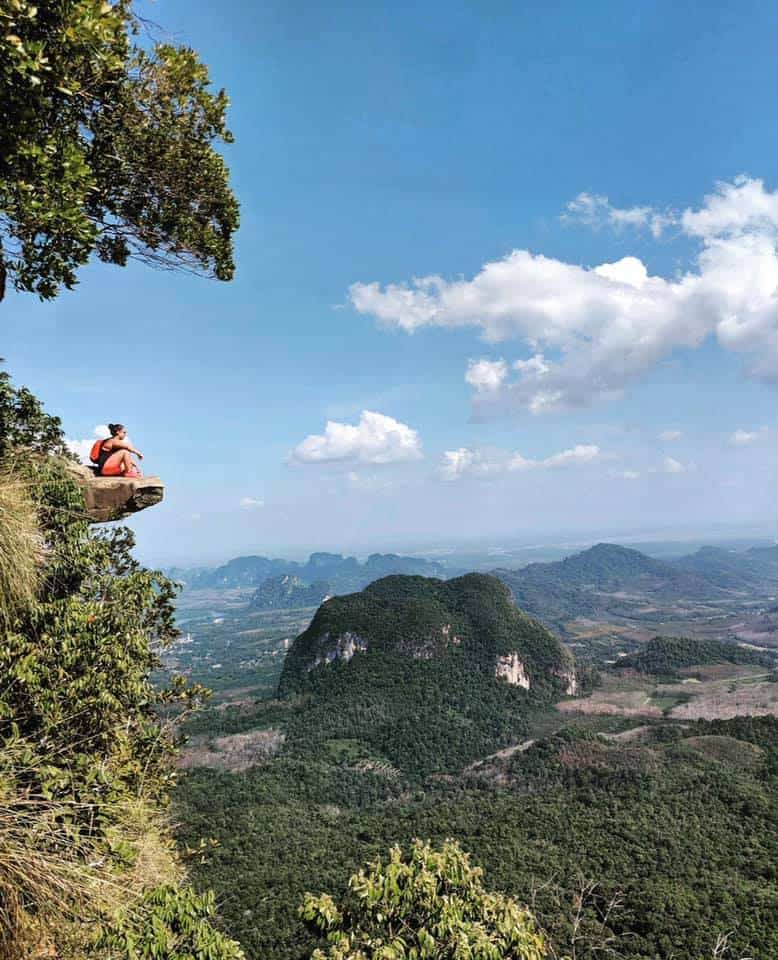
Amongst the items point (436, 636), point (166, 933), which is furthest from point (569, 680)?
point (166, 933)

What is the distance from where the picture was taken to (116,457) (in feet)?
30.4

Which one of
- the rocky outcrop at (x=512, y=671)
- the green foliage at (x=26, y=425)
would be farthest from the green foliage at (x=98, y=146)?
the rocky outcrop at (x=512, y=671)

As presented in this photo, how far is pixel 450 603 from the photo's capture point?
125 m

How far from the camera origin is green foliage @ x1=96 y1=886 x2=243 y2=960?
4.62 m

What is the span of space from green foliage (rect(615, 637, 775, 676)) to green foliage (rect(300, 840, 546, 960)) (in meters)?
149

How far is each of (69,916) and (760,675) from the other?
164 metres

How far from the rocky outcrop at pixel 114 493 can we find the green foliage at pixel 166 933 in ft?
19.8

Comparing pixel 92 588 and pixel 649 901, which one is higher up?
pixel 92 588

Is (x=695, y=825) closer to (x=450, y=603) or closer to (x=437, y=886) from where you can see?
(x=437, y=886)

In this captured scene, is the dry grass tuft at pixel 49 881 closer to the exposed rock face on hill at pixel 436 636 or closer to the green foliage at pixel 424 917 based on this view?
the green foliage at pixel 424 917

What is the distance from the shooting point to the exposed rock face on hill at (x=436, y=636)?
108438 millimetres

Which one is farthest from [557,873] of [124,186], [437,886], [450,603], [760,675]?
[760,675]

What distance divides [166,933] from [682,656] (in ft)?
543

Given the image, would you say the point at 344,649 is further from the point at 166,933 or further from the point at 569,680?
the point at 166,933
